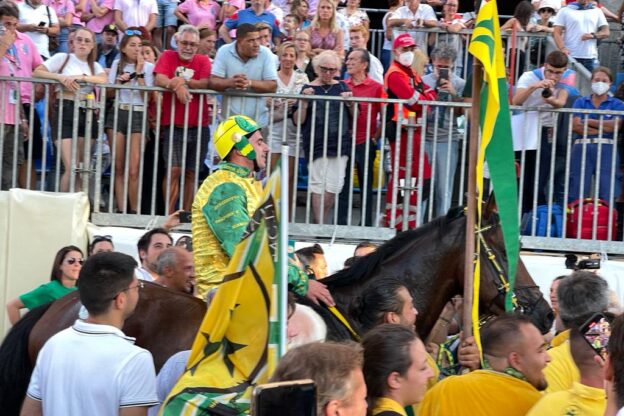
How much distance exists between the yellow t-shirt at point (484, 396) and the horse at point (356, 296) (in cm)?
153

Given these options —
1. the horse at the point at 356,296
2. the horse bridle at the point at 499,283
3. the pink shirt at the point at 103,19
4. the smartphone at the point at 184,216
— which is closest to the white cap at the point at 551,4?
the pink shirt at the point at 103,19

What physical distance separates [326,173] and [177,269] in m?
4.16

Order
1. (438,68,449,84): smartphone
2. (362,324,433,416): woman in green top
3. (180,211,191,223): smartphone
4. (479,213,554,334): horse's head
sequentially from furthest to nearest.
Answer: (438,68,449,84): smartphone
(180,211,191,223): smartphone
(479,213,554,334): horse's head
(362,324,433,416): woman in green top

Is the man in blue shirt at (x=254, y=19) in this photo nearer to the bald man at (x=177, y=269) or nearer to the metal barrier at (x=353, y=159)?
the metal barrier at (x=353, y=159)

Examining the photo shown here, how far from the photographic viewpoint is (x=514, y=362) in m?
5.34

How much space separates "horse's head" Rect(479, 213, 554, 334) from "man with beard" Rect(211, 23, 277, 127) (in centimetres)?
445

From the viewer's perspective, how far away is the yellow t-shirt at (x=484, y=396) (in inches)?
205

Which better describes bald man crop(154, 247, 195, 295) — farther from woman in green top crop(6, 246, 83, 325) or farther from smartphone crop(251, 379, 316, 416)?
smartphone crop(251, 379, 316, 416)

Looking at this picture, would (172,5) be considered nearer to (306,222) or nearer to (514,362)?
(306,222)

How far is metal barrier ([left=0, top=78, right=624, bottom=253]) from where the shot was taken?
11703 mm

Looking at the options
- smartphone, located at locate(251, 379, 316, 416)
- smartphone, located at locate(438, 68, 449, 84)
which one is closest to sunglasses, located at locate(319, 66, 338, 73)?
smartphone, located at locate(438, 68, 449, 84)

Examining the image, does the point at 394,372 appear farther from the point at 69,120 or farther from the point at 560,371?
the point at 69,120

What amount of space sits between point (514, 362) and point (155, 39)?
12.2 metres

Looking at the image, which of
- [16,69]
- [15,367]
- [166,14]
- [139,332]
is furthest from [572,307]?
[166,14]
